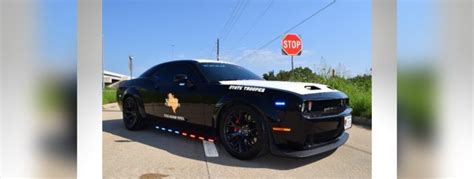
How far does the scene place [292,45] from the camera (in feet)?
7.52

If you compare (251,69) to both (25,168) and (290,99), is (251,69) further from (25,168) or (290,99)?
(25,168)

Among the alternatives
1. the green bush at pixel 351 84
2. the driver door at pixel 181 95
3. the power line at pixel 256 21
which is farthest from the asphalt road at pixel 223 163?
the power line at pixel 256 21

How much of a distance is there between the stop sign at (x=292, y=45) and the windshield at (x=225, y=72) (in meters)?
0.33

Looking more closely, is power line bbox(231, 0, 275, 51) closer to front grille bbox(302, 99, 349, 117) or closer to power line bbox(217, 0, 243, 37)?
power line bbox(217, 0, 243, 37)

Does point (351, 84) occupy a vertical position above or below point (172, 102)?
above

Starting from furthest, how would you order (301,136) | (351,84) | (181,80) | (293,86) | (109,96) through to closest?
(181,80)
(109,96)
(351,84)
(293,86)
(301,136)

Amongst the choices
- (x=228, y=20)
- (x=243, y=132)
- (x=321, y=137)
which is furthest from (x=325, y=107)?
(x=228, y=20)

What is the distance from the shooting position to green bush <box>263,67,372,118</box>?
2.28 meters

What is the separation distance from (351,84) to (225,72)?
1024mm

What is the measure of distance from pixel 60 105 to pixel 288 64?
5.41 ft

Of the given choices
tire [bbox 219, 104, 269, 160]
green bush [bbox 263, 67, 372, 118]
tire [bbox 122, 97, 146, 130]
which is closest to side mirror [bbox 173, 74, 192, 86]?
tire [bbox 219, 104, 269, 160]

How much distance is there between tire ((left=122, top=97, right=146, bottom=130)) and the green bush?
4.58 ft

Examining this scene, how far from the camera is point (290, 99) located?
211 centimetres

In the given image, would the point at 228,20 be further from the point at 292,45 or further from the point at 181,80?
the point at 181,80
